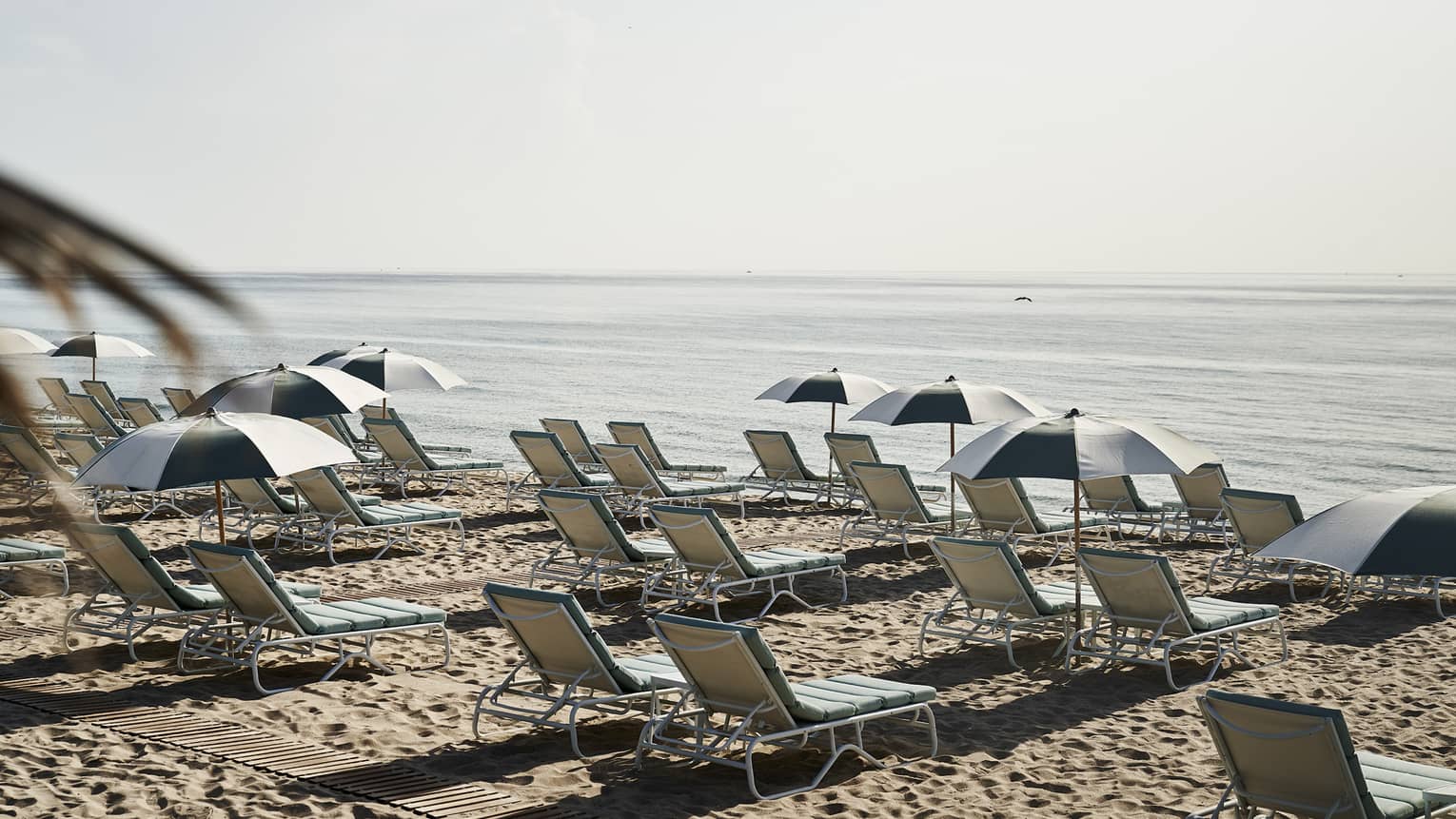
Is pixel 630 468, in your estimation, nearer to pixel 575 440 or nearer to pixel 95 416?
pixel 575 440

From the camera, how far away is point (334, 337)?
7169 cm

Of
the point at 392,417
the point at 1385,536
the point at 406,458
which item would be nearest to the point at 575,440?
the point at 406,458

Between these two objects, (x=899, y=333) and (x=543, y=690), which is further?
(x=899, y=333)

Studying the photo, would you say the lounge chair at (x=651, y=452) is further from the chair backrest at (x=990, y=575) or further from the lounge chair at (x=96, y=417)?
the chair backrest at (x=990, y=575)

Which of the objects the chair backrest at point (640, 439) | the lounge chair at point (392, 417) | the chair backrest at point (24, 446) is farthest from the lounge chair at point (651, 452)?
the chair backrest at point (24, 446)

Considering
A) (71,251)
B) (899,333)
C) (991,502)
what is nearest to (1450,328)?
(899,333)

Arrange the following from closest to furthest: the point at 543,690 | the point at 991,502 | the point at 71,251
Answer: the point at 71,251
the point at 543,690
the point at 991,502

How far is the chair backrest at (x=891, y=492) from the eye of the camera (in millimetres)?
12484

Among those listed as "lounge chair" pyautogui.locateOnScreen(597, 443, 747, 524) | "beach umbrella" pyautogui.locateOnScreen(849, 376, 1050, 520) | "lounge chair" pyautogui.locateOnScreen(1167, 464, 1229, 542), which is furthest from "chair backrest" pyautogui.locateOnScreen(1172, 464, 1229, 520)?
"lounge chair" pyautogui.locateOnScreen(597, 443, 747, 524)

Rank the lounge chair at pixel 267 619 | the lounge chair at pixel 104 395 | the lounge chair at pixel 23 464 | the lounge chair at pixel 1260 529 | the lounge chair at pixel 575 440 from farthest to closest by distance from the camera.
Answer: the lounge chair at pixel 104 395, the lounge chair at pixel 575 440, the lounge chair at pixel 1260 529, the lounge chair at pixel 267 619, the lounge chair at pixel 23 464

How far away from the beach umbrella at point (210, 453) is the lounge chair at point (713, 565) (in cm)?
218

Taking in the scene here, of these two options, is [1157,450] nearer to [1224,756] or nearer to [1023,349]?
[1224,756]

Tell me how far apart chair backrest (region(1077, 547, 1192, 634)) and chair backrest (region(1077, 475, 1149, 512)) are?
17.4 feet

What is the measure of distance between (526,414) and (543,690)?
84.7 feet
